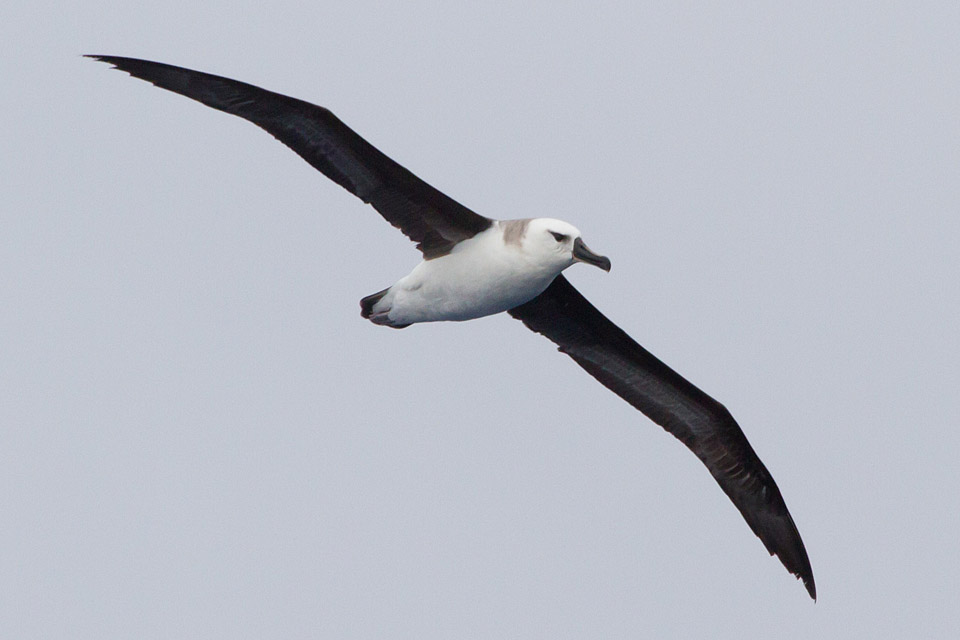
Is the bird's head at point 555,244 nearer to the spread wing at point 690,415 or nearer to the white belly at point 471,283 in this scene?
the white belly at point 471,283

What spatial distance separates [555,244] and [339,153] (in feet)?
6.85

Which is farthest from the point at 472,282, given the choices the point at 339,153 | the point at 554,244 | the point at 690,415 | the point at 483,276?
the point at 690,415

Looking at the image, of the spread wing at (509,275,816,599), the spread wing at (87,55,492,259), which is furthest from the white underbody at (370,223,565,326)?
the spread wing at (509,275,816,599)

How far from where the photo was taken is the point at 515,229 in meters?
12.3

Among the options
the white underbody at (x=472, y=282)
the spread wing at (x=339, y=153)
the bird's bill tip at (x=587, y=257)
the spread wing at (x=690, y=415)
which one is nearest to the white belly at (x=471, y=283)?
the white underbody at (x=472, y=282)

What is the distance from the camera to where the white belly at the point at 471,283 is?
1224 centimetres

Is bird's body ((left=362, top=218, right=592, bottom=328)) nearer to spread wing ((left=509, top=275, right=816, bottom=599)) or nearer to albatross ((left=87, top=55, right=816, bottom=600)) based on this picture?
albatross ((left=87, top=55, right=816, bottom=600))

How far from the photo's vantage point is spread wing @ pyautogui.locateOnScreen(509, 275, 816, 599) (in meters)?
14.1

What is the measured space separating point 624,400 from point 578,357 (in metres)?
0.68

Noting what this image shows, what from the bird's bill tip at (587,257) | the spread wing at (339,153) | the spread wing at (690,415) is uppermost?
the spread wing at (339,153)

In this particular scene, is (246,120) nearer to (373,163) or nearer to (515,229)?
(373,163)

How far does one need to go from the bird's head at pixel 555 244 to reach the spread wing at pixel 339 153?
691 mm

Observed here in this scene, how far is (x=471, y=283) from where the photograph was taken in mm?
12391

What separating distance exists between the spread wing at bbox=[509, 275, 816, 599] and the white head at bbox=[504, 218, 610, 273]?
192 cm
